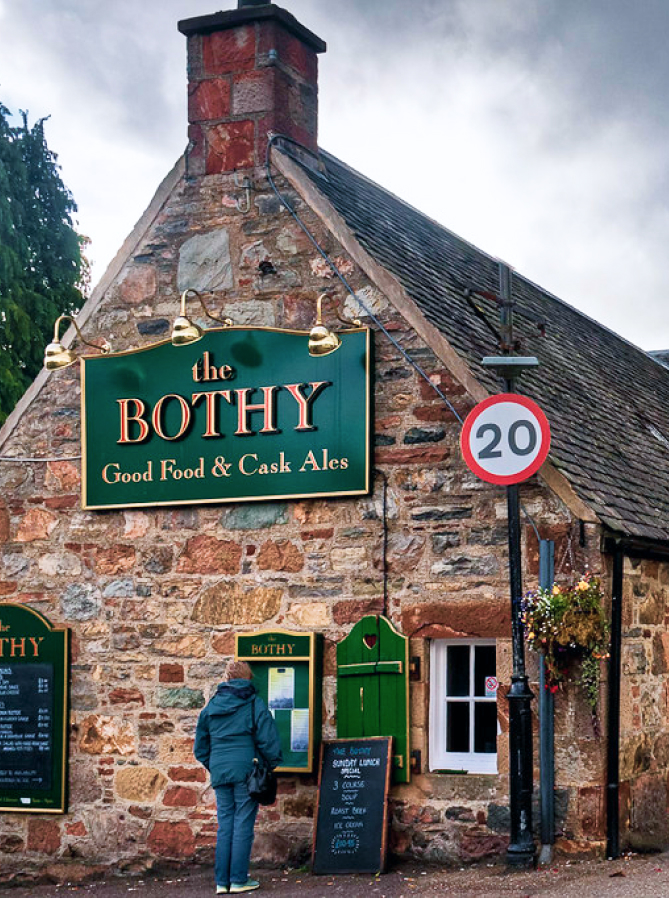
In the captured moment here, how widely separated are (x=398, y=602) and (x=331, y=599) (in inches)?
23.5

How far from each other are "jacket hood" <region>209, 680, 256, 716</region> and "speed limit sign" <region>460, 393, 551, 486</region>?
2.41 meters

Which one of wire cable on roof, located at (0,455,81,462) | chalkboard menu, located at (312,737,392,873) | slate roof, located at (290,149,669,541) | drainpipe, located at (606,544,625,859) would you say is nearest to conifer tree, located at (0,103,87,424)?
slate roof, located at (290,149,669,541)

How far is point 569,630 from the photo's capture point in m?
11.0

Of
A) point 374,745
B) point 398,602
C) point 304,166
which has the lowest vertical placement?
point 374,745

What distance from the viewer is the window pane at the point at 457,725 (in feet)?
39.2

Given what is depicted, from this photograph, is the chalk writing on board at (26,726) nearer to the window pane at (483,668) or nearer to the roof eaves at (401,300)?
the window pane at (483,668)

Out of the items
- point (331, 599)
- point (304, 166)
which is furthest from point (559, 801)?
point (304, 166)

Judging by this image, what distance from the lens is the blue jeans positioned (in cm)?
1101

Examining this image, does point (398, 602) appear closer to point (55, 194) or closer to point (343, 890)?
point (343, 890)

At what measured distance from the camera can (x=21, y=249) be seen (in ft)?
91.1

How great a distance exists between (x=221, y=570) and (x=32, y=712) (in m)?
2.23

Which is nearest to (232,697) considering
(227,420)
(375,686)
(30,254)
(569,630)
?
(375,686)

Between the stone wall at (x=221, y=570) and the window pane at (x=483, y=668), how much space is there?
364mm

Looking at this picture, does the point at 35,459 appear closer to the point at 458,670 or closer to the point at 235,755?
the point at 235,755
